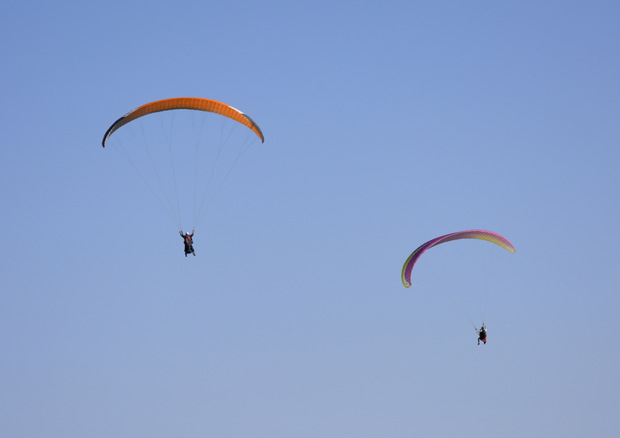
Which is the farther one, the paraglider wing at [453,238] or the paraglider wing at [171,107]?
the paraglider wing at [453,238]

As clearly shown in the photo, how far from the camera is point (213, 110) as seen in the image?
189 ft

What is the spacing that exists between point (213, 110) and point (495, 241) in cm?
1486

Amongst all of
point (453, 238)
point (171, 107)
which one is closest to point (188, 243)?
point (171, 107)

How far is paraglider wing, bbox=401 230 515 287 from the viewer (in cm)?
6231

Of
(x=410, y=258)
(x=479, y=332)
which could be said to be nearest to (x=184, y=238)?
(x=410, y=258)

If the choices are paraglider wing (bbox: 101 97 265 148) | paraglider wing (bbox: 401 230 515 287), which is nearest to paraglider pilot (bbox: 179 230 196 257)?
paraglider wing (bbox: 101 97 265 148)

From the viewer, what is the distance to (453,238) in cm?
6259

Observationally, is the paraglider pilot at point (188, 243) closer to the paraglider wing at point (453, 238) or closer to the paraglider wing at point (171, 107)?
the paraglider wing at point (171, 107)

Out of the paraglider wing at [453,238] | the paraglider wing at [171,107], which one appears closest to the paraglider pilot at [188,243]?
the paraglider wing at [171,107]

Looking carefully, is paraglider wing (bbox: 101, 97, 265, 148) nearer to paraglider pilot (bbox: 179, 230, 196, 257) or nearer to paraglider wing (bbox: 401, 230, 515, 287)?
paraglider pilot (bbox: 179, 230, 196, 257)

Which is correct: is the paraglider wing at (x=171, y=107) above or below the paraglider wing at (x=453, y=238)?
above

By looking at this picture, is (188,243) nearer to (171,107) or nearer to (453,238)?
(171,107)

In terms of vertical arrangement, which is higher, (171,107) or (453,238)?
(171,107)

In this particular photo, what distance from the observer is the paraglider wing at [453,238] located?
204 feet
